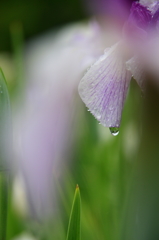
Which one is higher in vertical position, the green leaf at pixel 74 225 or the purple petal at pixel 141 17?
the purple petal at pixel 141 17

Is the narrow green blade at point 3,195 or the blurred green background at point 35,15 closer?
the narrow green blade at point 3,195

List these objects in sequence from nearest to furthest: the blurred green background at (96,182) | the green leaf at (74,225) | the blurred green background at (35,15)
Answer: the green leaf at (74,225) → the blurred green background at (96,182) → the blurred green background at (35,15)

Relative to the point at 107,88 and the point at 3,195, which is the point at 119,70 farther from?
the point at 3,195

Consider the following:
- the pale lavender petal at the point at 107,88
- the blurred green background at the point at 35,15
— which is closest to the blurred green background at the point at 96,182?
the pale lavender petal at the point at 107,88

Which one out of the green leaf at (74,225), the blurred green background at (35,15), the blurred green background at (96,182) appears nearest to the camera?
the green leaf at (74,225)

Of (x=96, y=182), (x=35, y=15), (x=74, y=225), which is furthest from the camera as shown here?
(x=35, y=15)

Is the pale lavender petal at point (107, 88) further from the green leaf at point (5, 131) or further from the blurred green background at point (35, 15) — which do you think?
the blurred green background at point (35, 15)

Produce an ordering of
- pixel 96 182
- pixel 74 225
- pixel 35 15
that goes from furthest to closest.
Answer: pixel 35 15 → pixel 96 182 → pixel 74 225

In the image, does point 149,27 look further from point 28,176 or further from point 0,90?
point 28,176

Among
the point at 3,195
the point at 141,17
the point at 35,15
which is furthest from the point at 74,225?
the point at 35,15

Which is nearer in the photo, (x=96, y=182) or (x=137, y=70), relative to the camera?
(x=137, y=70)
